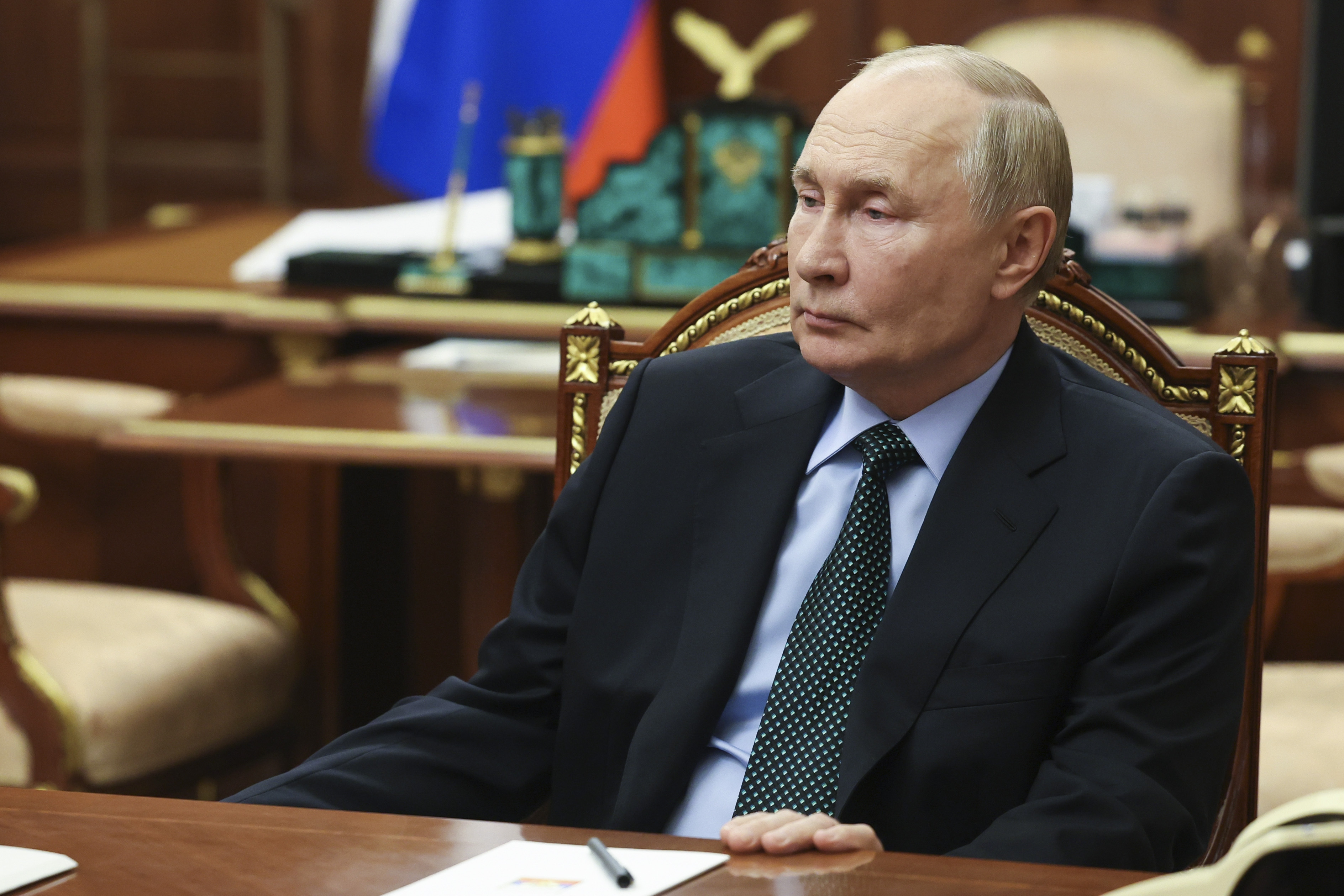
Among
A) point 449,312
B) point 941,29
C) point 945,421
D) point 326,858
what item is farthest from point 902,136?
point 941,29

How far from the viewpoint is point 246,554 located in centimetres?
325

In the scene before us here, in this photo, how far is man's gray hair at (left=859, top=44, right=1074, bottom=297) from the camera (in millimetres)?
1363

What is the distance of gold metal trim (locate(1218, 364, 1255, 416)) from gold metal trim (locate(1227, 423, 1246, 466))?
0.01 m

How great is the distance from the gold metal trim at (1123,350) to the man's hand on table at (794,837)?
632mm

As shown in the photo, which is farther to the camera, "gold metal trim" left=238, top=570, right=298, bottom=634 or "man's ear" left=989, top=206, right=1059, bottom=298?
"gold metal trim" left=238, top=570, right=298, bottom=634

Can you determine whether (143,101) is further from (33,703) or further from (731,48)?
(33,703)

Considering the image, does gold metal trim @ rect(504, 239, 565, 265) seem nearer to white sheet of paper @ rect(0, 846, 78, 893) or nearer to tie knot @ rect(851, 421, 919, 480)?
tie knot @ rect(851, 421, 919, 480)

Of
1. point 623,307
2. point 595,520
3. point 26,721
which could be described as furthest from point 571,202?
point 595,520

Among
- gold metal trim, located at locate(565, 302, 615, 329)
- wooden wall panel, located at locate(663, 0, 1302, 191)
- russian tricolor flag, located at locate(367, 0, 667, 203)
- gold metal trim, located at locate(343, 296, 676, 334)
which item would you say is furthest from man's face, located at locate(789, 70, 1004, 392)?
russian tricolor flag, located at locate(367, 0, 667, 203)

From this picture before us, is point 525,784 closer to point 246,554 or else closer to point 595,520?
point 595,520

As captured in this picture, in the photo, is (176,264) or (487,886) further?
(176,264)

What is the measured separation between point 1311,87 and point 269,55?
4169 mm

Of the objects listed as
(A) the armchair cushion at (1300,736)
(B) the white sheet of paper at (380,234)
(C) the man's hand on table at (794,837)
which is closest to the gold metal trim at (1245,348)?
(A) the armchair cushion at (1300,736)

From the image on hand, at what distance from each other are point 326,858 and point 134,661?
4.95 ft
